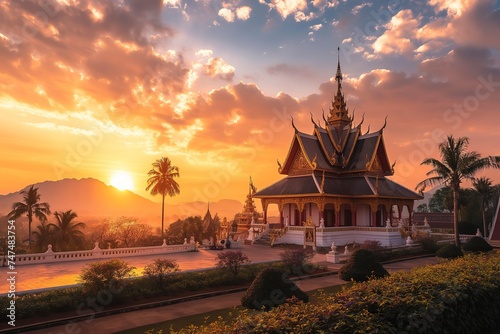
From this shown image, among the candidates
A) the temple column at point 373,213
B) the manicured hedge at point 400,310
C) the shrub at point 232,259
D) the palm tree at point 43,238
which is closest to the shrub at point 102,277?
the shrub at point 232,259

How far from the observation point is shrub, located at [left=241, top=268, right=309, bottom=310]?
1057 centimetres

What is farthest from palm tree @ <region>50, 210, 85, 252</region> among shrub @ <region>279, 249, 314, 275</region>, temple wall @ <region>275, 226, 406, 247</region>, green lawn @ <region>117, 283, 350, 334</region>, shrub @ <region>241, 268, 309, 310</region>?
shrub @ <region>241, 268, 309, 310</region>

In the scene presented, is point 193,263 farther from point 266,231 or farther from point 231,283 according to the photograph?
point 266,231

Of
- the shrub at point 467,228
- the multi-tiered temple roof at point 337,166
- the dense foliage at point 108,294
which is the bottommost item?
the dense foliage at point 108,294

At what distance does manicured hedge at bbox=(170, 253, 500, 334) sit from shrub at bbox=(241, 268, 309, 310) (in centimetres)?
229

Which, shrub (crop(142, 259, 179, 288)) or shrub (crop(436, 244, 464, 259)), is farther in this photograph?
shrub (crop(436, 244, 464, 259))

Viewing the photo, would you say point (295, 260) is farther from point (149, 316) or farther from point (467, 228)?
point (467, 228)

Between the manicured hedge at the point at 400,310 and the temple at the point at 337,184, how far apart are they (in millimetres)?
23539

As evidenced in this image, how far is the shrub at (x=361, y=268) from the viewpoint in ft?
48.8

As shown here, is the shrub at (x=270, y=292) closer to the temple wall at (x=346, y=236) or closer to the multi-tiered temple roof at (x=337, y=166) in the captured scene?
the temple wall at (x=346, y=236)

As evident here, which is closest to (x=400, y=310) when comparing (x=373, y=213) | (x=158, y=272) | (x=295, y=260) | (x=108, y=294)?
(x=108, y=294)

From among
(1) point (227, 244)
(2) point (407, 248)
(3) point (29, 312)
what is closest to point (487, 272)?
(3) point (29, 312)

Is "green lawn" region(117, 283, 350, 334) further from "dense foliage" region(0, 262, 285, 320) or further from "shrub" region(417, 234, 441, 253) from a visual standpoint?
"shrub" region(417, 234, 441, 253)

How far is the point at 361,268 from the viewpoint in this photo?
1508 centimetres
